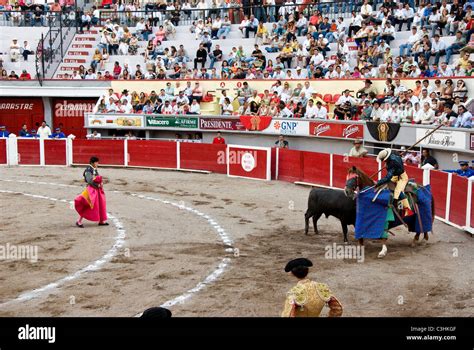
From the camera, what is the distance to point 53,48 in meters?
33.3

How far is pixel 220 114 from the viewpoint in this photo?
2675 centimetres

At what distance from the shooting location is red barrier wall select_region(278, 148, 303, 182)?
22172 millimetres

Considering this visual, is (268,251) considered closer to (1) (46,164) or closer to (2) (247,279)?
(2) (247,279)

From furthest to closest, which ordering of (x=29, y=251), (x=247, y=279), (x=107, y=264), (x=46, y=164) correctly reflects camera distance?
(x=46, y=164), (x=29, y=251), (x=107, y=264), (x=247, y=279)

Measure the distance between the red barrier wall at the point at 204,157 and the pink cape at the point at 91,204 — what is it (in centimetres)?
905

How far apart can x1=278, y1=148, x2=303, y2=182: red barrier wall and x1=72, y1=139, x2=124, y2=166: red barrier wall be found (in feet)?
19.2

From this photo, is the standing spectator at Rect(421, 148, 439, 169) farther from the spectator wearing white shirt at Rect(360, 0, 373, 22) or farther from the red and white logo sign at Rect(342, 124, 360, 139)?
the spectator wearing white shirt at Rect(360, 0, 373, 22)

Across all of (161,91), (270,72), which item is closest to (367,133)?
(270,72)

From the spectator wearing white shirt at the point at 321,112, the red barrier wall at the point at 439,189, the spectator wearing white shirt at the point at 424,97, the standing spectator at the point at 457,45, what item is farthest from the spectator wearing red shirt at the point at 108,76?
the red barrier wall at the point at 439,189

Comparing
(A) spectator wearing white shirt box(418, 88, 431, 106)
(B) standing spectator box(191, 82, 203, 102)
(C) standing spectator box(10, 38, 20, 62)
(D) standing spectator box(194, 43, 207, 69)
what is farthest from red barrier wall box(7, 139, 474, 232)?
(C) standing spectator box(10, 38, 20, 62)

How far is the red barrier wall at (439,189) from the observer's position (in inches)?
638

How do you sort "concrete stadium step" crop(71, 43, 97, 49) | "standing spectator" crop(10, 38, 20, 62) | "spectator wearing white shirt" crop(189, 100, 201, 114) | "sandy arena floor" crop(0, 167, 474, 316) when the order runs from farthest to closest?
"standing spectator" crop(10, 38, 20, 62) → "concrete stadium step" crop(71, 43, 97, 49) → "spectator wearing white shirt" crop(189, 100, 201, 114) → "sandy arena floor" crop(0, 167, 474, 316)

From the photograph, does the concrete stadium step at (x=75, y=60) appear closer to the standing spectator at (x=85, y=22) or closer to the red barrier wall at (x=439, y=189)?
the standing spectator at (x=85, y=22)

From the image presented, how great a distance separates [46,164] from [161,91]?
459 cm
